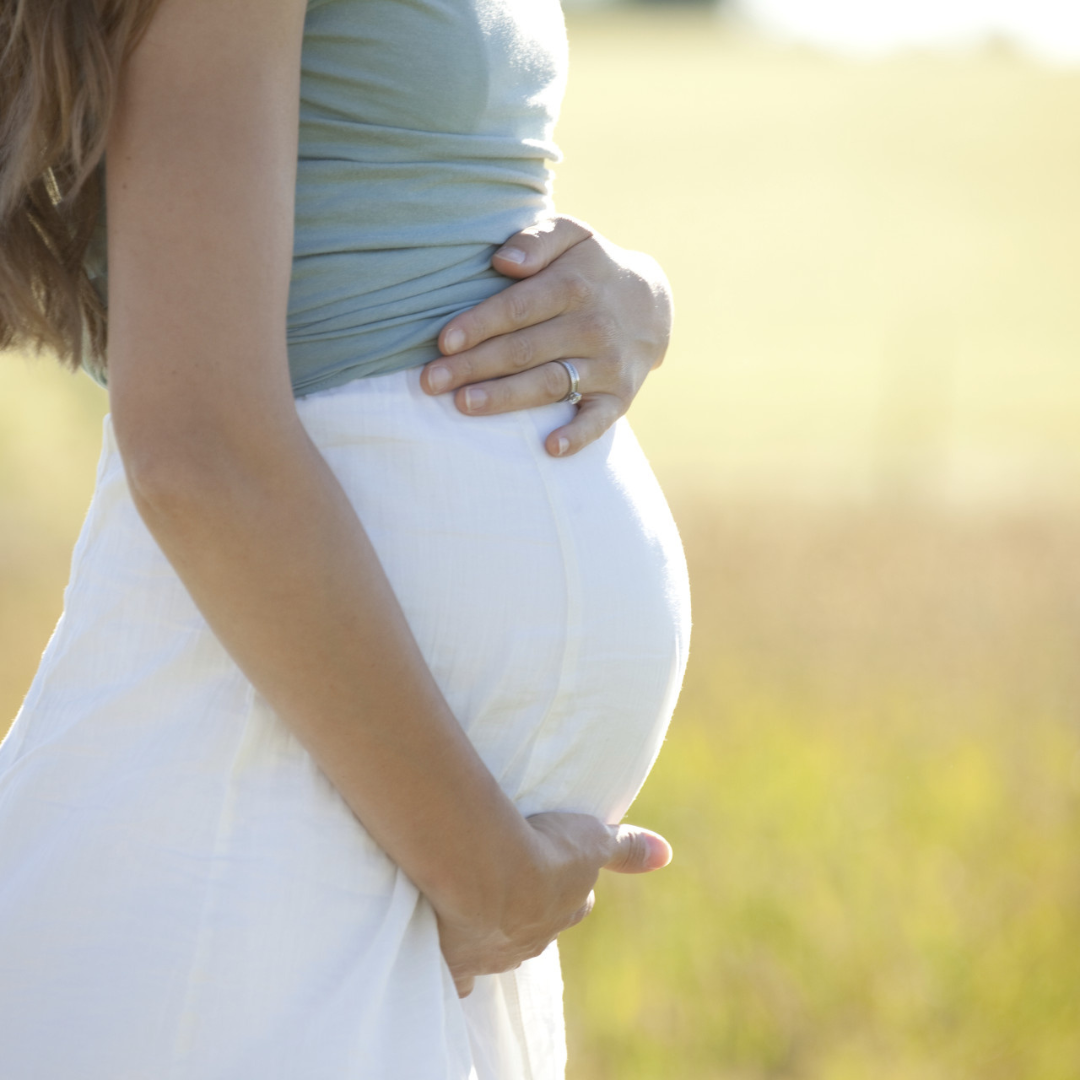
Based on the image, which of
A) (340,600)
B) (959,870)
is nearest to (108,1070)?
(340,600)

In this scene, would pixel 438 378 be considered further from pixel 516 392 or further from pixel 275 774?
pixel 275 774

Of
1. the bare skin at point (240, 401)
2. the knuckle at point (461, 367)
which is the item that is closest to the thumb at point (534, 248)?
the knuckle at point (461, 367)

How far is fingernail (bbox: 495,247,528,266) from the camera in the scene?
1.12 metres

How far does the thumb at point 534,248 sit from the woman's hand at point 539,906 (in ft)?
1.62

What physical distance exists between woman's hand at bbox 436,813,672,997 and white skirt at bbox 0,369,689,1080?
26 mm

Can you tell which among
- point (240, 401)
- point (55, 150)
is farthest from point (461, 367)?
point (55, 150)

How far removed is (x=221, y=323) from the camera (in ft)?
2.87

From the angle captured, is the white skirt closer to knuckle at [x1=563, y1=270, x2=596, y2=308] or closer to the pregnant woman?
the pregnant woman

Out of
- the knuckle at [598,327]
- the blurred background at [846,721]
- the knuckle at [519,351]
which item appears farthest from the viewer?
the blurred background at [846,721]

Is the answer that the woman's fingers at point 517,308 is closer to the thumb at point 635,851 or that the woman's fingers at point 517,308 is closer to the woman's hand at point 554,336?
the woman's hand at point 554,336

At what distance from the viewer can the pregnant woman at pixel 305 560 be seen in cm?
88

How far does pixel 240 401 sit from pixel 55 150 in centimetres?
25

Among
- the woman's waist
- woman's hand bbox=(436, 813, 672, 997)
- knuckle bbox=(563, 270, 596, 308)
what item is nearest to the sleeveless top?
the woman's waist

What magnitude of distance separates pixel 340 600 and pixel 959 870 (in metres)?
2.83
